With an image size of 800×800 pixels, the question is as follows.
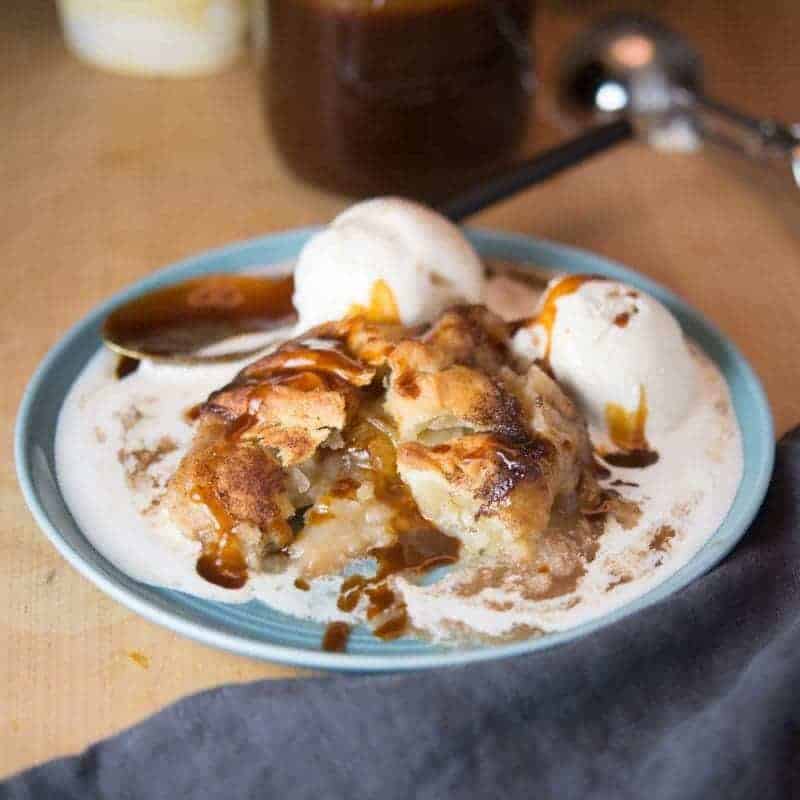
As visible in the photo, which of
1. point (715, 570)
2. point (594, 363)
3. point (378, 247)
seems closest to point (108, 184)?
point (378, 247)

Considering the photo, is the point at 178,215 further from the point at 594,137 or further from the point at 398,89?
the point at 594,137

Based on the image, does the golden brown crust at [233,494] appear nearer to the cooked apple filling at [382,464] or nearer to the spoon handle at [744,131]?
the cooked apple filling at [382,464]

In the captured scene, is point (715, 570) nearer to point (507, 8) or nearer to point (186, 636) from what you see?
point (186, 636)

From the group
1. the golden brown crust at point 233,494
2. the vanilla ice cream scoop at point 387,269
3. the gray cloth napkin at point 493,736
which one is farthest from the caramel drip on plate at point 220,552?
the vanilla ice cream scoop at point 387,269

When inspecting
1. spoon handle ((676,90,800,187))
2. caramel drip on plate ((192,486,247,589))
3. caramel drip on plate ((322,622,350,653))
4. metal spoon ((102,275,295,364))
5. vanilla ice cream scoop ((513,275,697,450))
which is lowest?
caramel drip on plate ((322,622,350,653))

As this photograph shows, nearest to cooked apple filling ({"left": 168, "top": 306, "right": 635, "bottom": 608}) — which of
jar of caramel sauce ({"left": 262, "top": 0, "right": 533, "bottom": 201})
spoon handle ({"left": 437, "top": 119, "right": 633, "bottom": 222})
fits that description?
spoon handle ({"left": 437, "top": 119, "right": 633, "bottom": 222})

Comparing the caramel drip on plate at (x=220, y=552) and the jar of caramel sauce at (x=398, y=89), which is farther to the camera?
the jar of caramel sauce at (x=398, y=89)

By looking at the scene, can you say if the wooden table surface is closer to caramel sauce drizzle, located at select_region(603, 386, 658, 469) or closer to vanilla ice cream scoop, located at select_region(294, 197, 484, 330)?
caramel sauce drizzle, located at select_region(603, 386, 658, 469)
